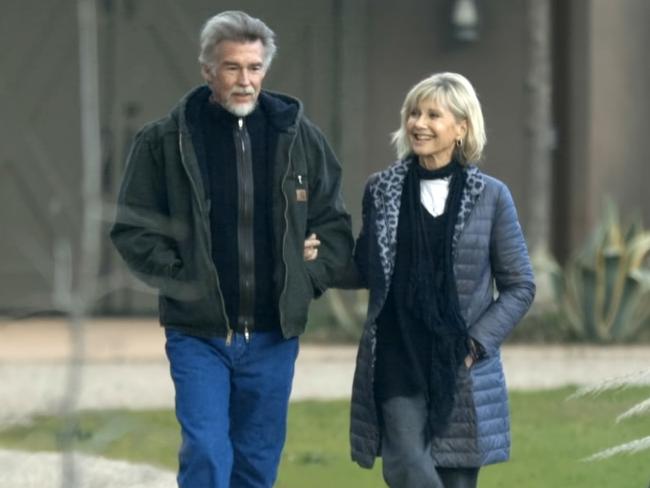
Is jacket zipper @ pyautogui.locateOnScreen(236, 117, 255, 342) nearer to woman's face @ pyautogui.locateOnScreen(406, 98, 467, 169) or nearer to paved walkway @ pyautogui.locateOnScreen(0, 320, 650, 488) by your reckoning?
woman's face @ pyautogui.locateOnScreen(406, 98, 467, 169)

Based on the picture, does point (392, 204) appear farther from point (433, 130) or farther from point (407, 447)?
point (407, 447)

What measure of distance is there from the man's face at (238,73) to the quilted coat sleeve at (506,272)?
0.83 meters

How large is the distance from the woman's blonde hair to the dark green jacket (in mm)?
368

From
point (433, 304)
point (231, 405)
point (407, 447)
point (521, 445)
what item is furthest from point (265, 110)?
point (521, 445)

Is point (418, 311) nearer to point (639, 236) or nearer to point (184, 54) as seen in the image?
point (639, 236)

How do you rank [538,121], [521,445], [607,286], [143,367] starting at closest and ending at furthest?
1. [521,445]
2. [143,367]
3. [607,286]
4. [538,121]

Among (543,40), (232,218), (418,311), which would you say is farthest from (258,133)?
(543,40)

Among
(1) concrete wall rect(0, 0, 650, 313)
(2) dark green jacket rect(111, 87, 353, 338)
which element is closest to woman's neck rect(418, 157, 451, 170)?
(2) dark green jacket rect(111, 87, 353, 338)

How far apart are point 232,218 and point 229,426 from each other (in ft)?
2.18

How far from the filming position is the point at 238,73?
6027mm

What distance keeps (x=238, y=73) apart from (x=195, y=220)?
1.52 ft

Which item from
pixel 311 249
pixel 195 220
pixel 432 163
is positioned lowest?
pixel 311 249

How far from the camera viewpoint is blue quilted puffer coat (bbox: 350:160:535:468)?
603cm

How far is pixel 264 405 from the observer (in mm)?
6191
